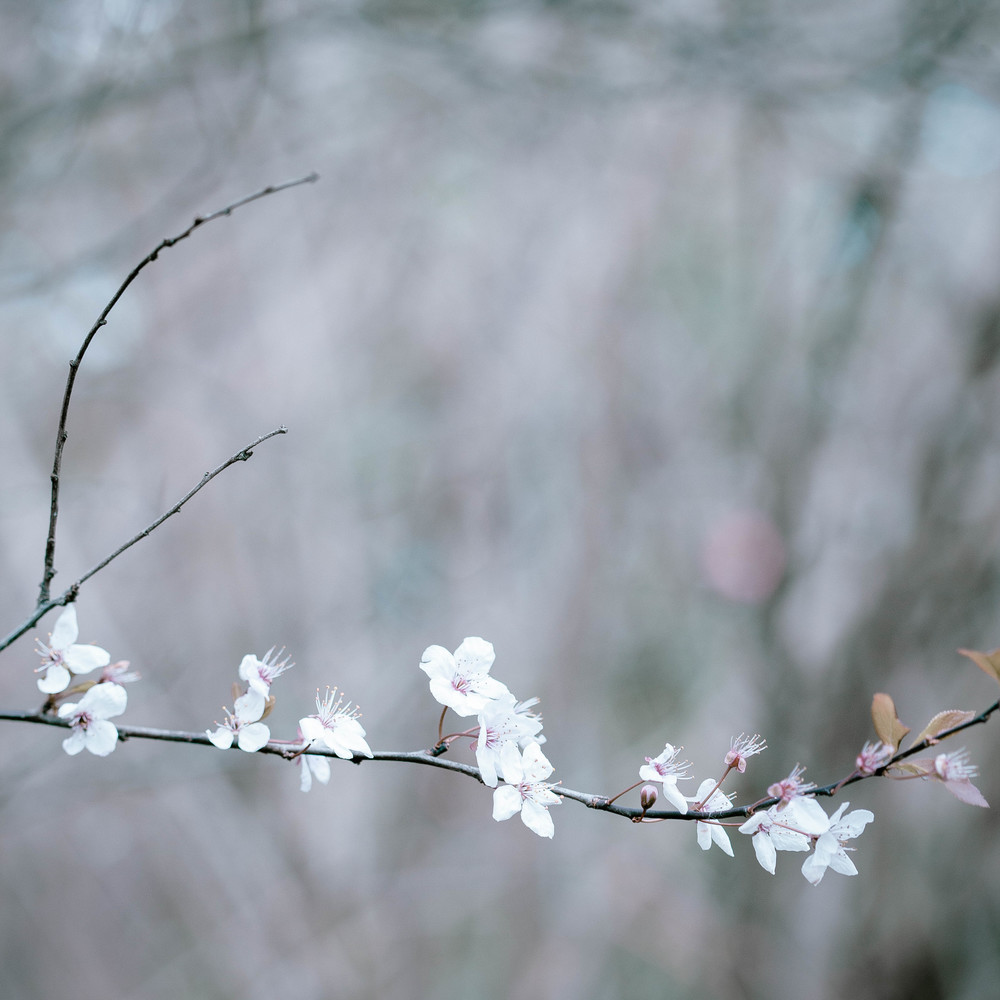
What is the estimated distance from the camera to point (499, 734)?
48 cm

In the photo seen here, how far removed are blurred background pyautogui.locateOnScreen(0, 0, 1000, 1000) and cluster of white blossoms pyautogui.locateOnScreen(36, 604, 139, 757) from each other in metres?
1.32

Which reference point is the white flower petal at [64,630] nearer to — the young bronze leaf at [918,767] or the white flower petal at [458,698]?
the white flower petal at [458,698]

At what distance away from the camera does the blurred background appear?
1.83 meters

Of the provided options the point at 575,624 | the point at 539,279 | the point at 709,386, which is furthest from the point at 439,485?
the point at 709,386

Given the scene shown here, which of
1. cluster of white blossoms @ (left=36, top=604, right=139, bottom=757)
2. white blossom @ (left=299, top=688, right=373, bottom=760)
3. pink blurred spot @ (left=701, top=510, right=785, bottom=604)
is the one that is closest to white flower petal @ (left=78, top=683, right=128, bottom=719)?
cluster of white blossoms @ (left=36, top=604, right=139, bottom=757)

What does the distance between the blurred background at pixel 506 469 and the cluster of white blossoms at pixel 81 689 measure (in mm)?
1322

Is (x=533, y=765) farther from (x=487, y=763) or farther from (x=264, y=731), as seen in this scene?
(x=264, y=731)

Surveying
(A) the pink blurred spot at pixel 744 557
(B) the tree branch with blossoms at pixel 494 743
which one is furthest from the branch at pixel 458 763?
(A) the pink blurred spot at pixel 744 557

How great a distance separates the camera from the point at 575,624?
2455mm

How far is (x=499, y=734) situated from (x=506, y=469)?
221cm

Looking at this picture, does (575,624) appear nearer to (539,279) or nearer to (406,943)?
(406,943)

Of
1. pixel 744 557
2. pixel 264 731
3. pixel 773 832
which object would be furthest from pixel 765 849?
pixel 744 557

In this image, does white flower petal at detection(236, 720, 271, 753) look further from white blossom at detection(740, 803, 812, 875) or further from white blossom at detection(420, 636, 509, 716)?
white blossom at detection(740, 803, 812, 875)

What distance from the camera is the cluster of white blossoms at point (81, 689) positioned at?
43 cm
